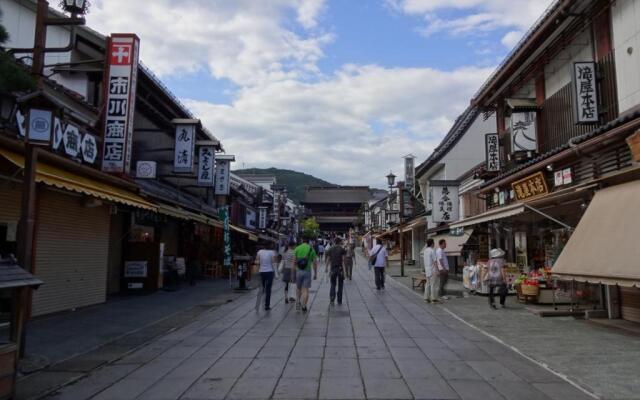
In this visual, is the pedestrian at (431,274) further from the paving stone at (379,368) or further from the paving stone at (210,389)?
the paving stone at (210,389)

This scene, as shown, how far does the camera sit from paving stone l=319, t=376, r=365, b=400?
5.50 meters

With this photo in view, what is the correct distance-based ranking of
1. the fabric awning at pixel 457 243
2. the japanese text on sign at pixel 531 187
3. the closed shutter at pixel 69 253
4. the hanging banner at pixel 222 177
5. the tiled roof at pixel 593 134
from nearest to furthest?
the tiled roof at pixel 593 134
the closed shutter at pixel 69 253
the japanese text on sign at pixel 531 187
the fabric awning at pixel 457 243
the hanging banner at pixel 222 177

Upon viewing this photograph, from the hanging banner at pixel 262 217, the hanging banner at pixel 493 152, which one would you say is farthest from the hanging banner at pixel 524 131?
the hanging banner at pixel 262 217

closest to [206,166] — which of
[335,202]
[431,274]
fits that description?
[431,274]

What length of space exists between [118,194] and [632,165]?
1106 centimetres

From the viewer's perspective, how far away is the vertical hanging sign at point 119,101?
13477mm

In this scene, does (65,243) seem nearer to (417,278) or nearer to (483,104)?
(417,278)

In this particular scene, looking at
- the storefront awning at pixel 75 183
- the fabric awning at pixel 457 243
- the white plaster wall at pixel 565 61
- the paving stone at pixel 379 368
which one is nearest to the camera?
the paving stone at pixel 379 368

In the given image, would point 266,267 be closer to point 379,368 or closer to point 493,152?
point 379,368

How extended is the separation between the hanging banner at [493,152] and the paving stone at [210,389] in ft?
50.3

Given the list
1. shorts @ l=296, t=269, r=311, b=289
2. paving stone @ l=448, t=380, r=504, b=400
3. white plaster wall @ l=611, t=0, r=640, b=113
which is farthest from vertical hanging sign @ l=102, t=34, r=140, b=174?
white plaster wall @ l=611, t=0, r=640, b=113

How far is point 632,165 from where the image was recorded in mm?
9539

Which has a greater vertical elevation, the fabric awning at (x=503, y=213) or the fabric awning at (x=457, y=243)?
the fabric awning at (x=503, y=213)

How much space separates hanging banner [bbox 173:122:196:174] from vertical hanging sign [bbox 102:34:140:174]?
18.8ft
